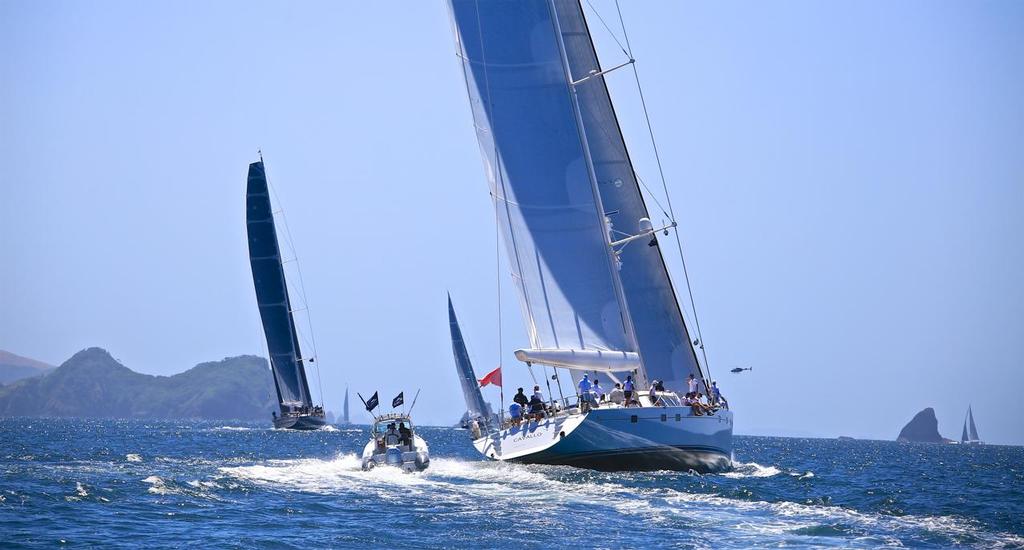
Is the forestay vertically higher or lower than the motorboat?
higher

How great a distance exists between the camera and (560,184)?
37219 mm

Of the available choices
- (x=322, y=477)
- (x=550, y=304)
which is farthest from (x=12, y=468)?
(x=550, y=304)

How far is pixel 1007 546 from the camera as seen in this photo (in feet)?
72.7

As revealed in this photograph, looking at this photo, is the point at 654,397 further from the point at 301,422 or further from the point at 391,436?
the point at 301,422

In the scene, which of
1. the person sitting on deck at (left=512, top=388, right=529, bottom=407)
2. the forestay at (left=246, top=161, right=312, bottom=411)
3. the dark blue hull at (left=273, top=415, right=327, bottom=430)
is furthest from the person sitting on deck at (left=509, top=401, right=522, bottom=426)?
the dark blue hull at (left=273, top=415, right=327, bottom=430)

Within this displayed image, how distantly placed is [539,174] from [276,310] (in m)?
57.6

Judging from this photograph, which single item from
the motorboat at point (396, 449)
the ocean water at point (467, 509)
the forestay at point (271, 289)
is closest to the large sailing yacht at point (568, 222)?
the motorboat at point (396, 449)

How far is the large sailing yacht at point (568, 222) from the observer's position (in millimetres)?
35625

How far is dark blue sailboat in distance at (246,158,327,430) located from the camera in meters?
90.0

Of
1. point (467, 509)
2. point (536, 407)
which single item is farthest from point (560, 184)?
point (467, 509)

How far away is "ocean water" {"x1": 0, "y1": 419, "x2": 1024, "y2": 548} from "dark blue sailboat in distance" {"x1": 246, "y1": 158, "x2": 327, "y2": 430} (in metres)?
52.1

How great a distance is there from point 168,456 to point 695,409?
2253 cm

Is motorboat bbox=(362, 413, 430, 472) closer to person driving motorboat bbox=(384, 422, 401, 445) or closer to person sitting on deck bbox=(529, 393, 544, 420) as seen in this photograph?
person driving motorboat bbox=(384, 422, 401, 445)

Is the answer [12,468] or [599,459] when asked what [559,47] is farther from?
[12,468]
